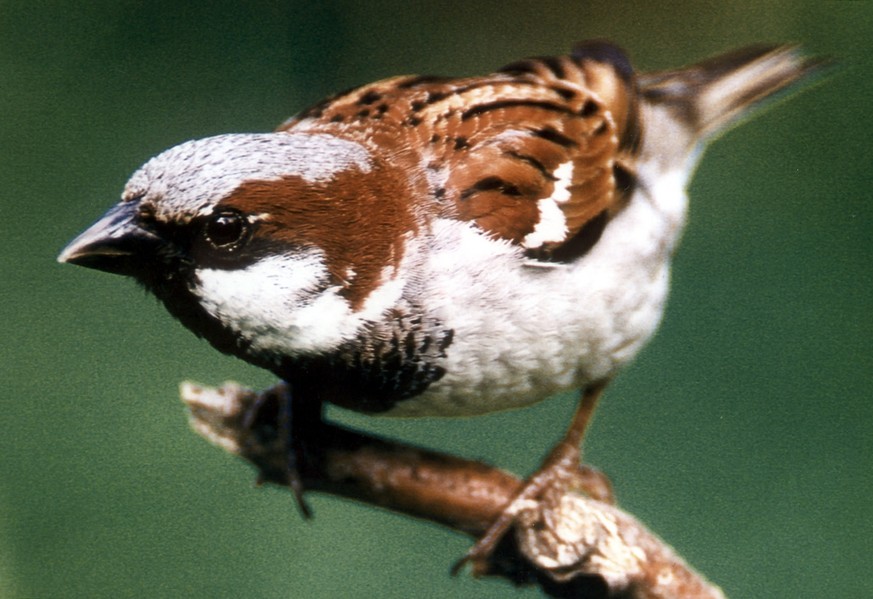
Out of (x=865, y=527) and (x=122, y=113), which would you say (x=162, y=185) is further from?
(x=865, y=527)

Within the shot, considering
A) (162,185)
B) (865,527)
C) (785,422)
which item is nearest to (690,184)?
(785,422)

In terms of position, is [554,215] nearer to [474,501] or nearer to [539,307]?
→ [539,307]

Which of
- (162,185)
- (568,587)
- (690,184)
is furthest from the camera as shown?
(690,184)

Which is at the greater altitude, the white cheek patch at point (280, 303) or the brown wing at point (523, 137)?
the brown wing at point (523, 137)

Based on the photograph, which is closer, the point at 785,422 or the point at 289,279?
the point at 289,279

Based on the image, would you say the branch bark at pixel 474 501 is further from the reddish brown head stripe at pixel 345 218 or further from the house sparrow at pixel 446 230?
the reddish brown head stripe at pixel 345 218

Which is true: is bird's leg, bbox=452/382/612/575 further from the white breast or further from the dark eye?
the dark eye

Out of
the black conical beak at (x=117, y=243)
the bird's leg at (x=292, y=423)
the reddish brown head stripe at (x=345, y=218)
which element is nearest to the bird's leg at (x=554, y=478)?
the bird's leg at (x=292, y=423)
